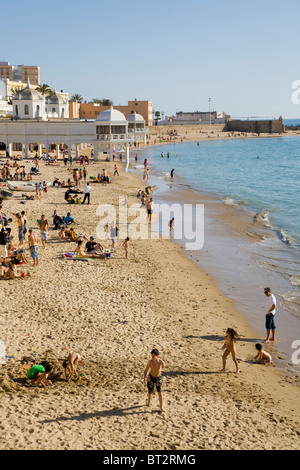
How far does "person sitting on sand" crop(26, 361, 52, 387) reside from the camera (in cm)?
935

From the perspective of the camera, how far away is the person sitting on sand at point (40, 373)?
30.7ft

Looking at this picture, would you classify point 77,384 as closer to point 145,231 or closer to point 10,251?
point 10,251

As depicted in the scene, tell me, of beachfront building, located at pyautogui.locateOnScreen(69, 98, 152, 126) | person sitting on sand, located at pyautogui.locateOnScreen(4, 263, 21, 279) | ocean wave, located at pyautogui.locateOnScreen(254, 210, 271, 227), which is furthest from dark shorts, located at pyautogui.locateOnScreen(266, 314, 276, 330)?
beachfront building, located at pyautogui.locateOnScreen(69, 98, 152, 126)

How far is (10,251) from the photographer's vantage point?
17.3 metres

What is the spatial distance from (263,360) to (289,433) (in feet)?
9.36

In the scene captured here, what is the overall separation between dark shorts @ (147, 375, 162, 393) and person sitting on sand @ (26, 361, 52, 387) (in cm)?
203

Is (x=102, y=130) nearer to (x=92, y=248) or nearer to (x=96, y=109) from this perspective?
(x=92, y=248)

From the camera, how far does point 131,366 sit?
1034cm

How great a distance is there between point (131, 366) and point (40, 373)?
1.95 metres

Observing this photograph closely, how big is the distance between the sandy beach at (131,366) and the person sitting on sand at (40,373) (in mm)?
167

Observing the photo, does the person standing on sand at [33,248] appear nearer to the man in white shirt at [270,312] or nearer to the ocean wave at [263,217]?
the man in white shirt at [270,312]

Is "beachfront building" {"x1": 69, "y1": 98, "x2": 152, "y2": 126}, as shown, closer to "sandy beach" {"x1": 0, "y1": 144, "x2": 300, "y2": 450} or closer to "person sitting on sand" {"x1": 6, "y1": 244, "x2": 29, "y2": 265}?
"person sitting on sand" {"x1": 6, "y1": 244, "x2": 29, "y2": 265}

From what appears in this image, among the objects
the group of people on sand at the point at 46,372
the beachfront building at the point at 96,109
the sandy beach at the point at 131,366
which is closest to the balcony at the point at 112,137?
the sandy beach at the point at 131,366
